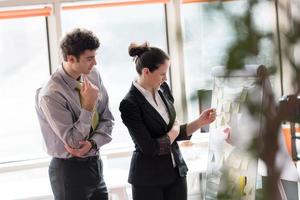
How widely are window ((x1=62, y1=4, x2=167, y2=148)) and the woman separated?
194 cm

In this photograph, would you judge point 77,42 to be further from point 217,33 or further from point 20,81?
point 217,33

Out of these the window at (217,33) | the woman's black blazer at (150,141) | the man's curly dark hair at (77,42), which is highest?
the man's curly dark hair at (77,42)

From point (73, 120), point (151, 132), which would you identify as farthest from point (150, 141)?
point (73, 120)

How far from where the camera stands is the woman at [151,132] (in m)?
3.27

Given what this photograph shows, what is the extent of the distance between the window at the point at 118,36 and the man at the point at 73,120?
6.55 ft

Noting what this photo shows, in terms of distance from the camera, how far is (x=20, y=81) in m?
5.06

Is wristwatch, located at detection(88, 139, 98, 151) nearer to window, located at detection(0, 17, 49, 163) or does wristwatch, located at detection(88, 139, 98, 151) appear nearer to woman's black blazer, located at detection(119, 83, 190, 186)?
woman's black blazer, located at detection(119, 83, 190, 186)

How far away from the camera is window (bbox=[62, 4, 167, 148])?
17.3ft

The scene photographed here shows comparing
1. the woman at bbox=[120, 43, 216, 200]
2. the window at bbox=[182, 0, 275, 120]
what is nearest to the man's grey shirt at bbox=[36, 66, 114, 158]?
the woman at bbox=[120, 43, 216, 200]

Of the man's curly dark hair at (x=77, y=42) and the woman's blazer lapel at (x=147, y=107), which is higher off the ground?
the man's curly dark hair at (x=77, y=42)

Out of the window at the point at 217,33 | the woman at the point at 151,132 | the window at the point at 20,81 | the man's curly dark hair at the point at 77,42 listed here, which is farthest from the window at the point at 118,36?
the window at the point at 217,33

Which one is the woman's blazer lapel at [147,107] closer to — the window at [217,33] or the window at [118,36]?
the window at [118,36]

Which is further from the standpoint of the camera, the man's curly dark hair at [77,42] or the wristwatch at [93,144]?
the wristwatch at [93,144]

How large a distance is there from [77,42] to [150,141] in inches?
26.8
